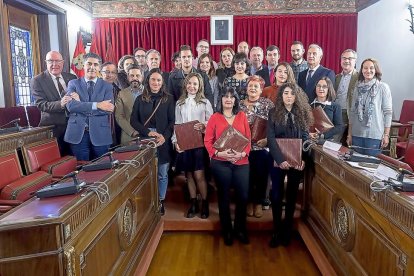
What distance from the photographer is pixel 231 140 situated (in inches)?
104

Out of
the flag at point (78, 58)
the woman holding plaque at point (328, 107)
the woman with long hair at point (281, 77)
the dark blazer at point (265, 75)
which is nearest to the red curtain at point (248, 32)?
the flag at point (78, 58)

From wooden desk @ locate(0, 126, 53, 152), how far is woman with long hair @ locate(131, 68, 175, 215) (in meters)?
0.79

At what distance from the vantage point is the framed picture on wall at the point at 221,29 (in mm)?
6742

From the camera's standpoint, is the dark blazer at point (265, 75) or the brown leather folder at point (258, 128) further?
the dark blazer at point (265, 75)

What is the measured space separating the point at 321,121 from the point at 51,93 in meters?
2.36

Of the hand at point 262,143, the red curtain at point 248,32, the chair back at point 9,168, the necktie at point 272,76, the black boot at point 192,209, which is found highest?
the red curtain at point 248,32

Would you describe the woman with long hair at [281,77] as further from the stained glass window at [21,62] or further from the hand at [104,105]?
the stained glass window at [21,62]

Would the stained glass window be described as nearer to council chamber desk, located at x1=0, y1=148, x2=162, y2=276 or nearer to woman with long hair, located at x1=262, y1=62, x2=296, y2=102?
council chamber desk, located at x1=0, y1=148, x2=162, y2=276

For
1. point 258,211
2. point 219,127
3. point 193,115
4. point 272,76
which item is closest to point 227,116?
point 219,127

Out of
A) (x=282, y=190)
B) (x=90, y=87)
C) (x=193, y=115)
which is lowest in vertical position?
(x=282, y=190)

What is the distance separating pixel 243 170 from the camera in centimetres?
277

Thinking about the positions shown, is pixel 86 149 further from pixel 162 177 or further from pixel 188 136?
pixel 188 136

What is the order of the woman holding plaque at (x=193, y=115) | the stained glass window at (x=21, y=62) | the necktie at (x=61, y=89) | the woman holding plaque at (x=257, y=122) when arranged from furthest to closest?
the stained glass window at (x=21, y=62), the necktie at (x=61, y=89), the woman holding plaque at (x=193, y=115), the woman holding plaque at (x=257, y=122)

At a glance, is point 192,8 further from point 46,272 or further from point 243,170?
point 46,272
